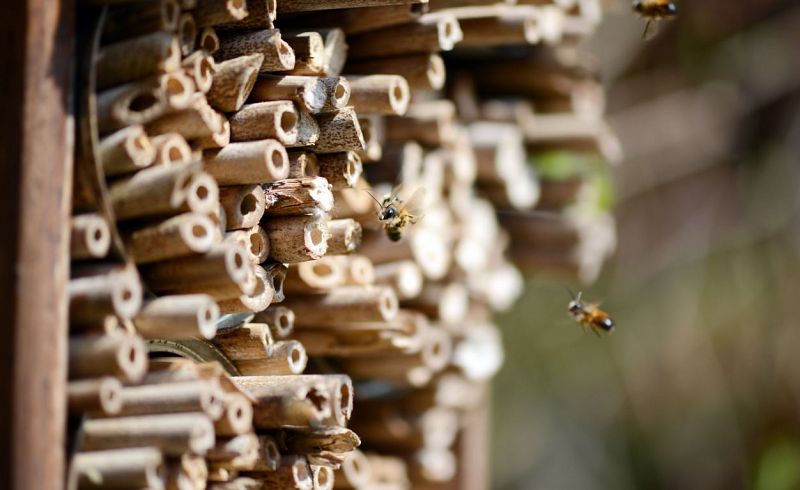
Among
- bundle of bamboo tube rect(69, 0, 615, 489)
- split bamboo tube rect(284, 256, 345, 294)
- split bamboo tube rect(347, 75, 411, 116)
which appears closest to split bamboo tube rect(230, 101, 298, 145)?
bundle of bamboo tube rect(69, 0, 615, 489)

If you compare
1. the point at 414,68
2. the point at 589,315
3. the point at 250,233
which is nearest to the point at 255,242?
the point at 250,233

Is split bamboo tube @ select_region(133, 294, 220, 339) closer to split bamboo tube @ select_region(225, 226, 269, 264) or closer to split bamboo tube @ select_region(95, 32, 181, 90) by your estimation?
split bamboo tube @ select_region(225, 226, 269, 264)

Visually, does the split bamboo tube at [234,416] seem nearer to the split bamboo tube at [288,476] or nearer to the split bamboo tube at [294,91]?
the split bamboo tube at [288,476]

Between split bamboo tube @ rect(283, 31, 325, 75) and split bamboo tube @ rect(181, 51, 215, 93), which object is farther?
split bamboo tube @ rect(283, 31, 325, 75)

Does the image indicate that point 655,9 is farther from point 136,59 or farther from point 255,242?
point 136,59

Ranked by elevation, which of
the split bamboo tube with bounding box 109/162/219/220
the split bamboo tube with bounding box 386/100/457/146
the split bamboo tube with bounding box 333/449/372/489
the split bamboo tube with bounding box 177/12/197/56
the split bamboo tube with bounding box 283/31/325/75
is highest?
the split bamboo tube with bounding box 386/100/457/146

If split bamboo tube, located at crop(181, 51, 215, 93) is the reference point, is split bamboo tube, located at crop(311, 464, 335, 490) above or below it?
below
